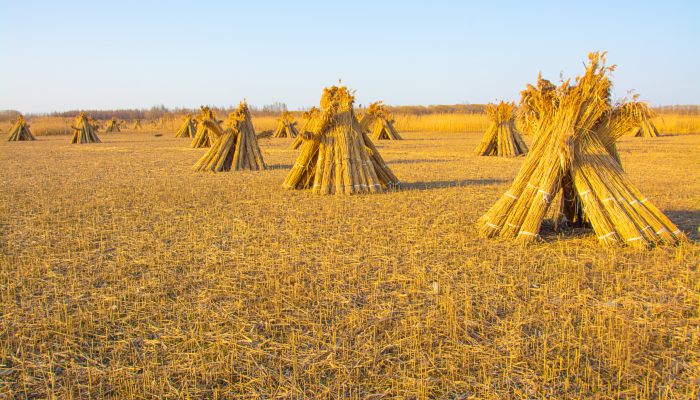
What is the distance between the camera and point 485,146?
18484mm

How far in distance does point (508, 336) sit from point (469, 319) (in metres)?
0.35

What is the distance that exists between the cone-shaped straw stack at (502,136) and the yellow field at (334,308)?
401 inches

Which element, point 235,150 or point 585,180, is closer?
point 585,180

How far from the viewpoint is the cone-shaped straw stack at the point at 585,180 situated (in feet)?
18.7

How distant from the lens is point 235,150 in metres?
14.1

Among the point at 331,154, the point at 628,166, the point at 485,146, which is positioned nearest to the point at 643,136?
the point at 485,146

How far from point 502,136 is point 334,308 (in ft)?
50.0

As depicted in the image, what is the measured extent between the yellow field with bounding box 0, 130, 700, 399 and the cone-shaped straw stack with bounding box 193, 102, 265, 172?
588 centimetres

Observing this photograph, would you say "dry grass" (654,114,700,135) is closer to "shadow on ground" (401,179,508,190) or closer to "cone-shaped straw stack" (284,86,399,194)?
"shadow on ground" (401,179,508,190)

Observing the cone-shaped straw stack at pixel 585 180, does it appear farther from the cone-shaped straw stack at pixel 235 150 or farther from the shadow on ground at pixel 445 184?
the cone-shaped straw stack at pixel 235 150

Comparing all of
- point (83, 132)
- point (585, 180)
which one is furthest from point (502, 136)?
point (83, 132)

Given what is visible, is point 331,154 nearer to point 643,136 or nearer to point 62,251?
point 62,251

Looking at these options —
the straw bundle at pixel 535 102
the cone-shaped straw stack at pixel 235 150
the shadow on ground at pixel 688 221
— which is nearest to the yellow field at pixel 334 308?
the shadow on ground at pixel 688 221

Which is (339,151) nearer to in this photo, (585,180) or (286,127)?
(585,180)
